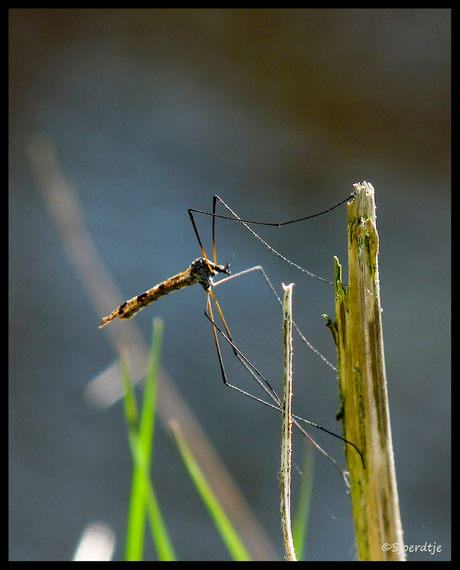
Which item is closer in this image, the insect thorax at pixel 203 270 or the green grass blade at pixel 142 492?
the green grass blade at pixel 142 492

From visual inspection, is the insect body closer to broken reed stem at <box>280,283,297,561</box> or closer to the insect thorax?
the insect thorax

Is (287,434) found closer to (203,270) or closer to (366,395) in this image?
(366,395)

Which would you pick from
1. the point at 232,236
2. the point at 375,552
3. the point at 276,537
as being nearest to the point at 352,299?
the point at 375,552

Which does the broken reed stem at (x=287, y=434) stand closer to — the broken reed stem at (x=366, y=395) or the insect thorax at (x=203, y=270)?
the broken reed stem at (x=366, y=395)

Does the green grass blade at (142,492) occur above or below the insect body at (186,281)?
below

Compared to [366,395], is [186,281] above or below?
above

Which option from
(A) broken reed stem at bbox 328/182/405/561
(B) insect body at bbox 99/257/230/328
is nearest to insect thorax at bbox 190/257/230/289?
(B) insect body at bbox 99/257/230/328

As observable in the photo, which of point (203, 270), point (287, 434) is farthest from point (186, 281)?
point (287, 434)

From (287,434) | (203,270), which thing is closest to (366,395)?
(287,434)

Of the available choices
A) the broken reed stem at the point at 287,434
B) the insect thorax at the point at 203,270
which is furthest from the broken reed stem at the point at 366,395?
the insect thorax at the point at 203,270

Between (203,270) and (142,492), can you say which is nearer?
(142,492)
